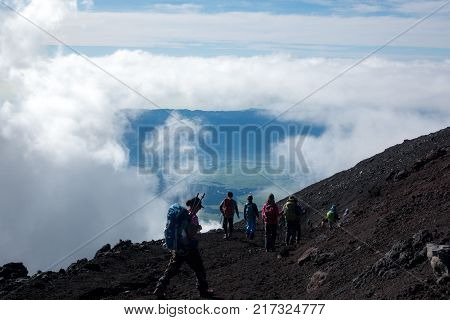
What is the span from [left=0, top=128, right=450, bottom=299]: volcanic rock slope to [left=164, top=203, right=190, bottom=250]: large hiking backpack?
1.27 m

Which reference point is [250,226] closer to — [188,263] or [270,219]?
[270,219]

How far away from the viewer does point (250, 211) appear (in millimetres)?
18953

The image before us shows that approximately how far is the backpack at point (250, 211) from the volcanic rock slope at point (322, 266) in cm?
91

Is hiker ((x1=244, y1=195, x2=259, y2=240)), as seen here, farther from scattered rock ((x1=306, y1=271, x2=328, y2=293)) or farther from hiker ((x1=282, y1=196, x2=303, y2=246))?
scattered rock ((x1=306, y1=271, x2=328, y2=293))

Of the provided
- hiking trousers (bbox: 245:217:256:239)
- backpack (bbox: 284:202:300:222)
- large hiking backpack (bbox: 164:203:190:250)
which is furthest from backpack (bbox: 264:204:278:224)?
large hiking backpack (bbox: 164:203:190:250)

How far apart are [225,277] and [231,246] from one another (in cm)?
518

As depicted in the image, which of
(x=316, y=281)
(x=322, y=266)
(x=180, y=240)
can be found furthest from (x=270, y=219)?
(x=180, y=240)

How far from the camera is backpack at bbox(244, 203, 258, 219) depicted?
18856 mm

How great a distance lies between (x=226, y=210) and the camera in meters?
20.3

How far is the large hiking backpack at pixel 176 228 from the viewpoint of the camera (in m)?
10.6

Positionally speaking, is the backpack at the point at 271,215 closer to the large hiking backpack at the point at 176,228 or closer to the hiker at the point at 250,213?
the hiker at the point at 250,213

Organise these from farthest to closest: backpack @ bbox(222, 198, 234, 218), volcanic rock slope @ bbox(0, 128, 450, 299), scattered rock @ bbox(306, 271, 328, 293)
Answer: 1. backpack @ bbox(222, 198, 234, 218)
2. scattered rock @ bbox(306, 271, 328, 293)
3. volcanic rock slope @ bbox(0, 128, 450, 299)

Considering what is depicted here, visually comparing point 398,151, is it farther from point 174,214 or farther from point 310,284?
point 174,214
